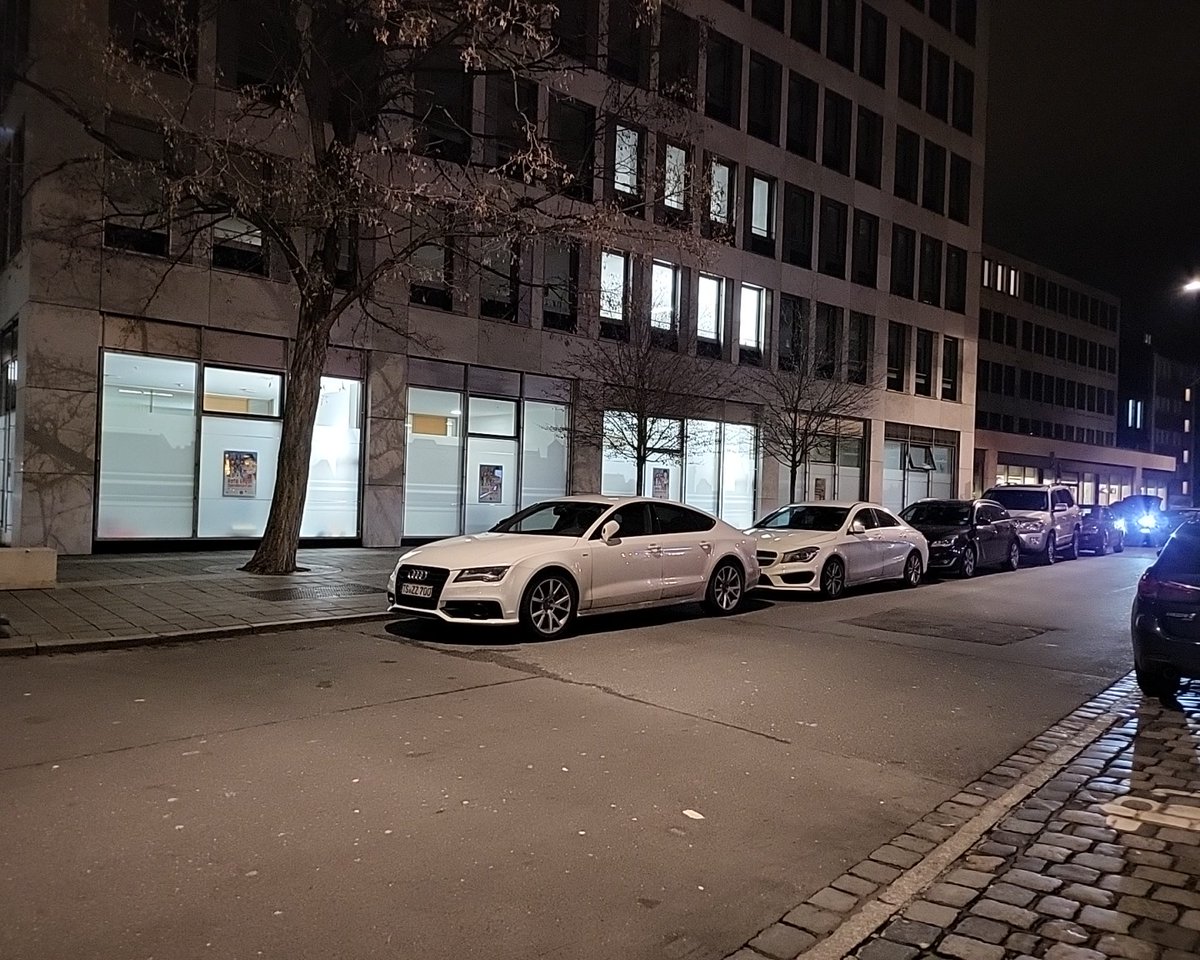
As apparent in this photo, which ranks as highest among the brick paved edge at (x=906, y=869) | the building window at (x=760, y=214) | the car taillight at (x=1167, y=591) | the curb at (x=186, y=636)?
the building window at (x=760, y=214)

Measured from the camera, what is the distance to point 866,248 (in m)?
32.8

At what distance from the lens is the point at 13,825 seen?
15.1 feet

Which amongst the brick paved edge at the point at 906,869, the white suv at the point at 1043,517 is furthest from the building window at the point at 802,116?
the brick paved edge at the point at 906,869

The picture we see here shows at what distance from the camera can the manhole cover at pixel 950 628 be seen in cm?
1109

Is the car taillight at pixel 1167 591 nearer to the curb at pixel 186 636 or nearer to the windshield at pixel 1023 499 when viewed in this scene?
the curb at pixel 186 636

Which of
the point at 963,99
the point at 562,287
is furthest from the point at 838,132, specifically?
the point at 562,287

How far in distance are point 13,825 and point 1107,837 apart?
543 cm

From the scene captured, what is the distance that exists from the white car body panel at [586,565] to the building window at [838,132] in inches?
901

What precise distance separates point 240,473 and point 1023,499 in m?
18.2

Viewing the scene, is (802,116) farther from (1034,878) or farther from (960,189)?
(1034,878)

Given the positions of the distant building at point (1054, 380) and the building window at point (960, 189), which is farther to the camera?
the distant building at point (1054, 380)

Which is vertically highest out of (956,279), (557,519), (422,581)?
(956,279)

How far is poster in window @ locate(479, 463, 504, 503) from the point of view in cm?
2195

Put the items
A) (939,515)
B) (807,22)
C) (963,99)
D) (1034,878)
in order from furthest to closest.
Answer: (963,99) < (807,22) < (939,515) < (1034,878)
